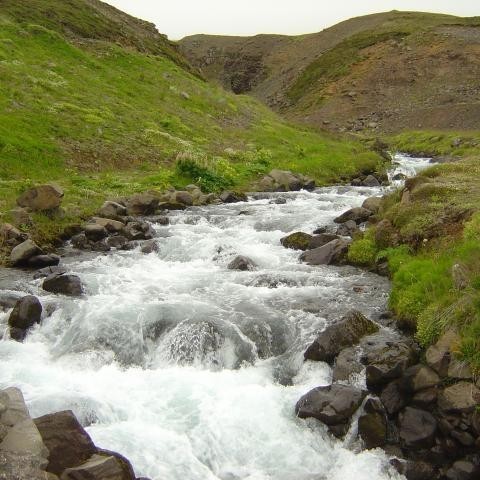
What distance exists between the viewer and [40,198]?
71.1 ft

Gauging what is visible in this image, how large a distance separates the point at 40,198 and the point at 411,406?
53.7 ft

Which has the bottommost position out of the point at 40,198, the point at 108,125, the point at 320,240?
the point at 320,240

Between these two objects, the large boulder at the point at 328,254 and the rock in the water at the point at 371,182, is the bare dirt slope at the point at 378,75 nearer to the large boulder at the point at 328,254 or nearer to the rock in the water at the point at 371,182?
the rock in the water at the point at 371,182

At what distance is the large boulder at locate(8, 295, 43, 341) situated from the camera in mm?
13734

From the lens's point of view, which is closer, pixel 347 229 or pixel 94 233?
pixel 94 233

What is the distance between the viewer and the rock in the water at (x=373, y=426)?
10.1 m

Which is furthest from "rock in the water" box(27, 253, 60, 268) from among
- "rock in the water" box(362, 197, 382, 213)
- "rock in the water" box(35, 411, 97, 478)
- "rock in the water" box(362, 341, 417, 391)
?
"rock in the water" box(362, 197, 382, 213)

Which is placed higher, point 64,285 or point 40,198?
point 40,198

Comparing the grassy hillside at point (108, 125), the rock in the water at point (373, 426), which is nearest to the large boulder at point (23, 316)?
the grassy hillside at point (108, 125)

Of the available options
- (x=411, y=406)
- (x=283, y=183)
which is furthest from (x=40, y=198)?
(x=411, y=406)

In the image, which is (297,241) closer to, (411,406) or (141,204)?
(141,204)

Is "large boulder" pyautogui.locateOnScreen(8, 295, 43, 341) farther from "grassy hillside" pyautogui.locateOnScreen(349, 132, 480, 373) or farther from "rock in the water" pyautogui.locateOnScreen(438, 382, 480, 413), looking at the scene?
"rock in the water" pyautogui.locateOnScreen(438, 382, 480, 413)

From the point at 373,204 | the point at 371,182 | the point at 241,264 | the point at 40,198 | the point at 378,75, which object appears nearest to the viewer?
the point at 241,264

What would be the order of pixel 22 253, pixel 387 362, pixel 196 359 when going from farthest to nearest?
1. pixel 22 253
2. pixel 196 359
3. pixel 387 362
